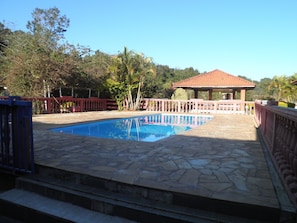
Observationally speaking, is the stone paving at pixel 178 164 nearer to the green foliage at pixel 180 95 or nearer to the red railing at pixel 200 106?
the red railing at pixel 200 106

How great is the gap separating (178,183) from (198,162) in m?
1.06

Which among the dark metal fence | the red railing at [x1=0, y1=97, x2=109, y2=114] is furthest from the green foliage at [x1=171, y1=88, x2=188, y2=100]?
the dark metal fence

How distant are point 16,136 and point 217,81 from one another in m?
18.7

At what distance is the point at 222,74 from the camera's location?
832 inches

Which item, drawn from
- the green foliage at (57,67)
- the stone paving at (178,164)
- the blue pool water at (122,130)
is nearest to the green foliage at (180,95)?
the green foliage at (57,67)

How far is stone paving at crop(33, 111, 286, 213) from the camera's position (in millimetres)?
2660

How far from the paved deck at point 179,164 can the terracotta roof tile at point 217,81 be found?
47.1 ft

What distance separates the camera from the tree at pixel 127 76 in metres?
16.8

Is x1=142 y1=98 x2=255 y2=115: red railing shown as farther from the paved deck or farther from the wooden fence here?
the paved deck

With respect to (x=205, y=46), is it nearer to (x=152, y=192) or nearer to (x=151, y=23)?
(x=151, y=23)

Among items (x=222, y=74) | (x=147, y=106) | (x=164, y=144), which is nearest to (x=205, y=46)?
(x=222, y=74)

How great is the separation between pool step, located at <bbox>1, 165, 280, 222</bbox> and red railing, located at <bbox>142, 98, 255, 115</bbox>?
14.3m

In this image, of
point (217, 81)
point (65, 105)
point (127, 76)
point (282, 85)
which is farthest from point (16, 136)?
point (282, 85)

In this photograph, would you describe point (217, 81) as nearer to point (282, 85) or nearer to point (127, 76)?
point (127, 76)
